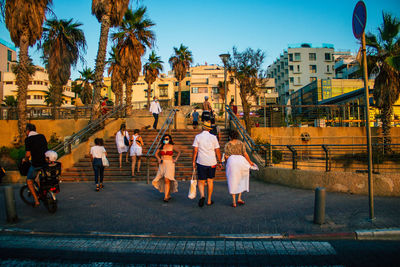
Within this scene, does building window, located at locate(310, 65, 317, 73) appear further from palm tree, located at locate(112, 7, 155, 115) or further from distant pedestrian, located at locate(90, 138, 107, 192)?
distant pedestrian, located at locate(90, 138, 107, 192)

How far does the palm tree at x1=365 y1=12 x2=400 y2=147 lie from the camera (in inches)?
582

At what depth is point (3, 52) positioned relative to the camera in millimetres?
55312

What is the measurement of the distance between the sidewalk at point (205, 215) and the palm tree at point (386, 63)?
11062 mm

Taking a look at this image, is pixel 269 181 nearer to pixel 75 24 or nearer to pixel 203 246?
pixel 203 246

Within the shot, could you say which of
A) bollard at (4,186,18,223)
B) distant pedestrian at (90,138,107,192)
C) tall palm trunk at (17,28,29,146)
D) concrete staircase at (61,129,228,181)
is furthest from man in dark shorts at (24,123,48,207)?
tall palm trunk at (17,28,29,146)

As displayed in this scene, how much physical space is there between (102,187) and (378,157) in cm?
872

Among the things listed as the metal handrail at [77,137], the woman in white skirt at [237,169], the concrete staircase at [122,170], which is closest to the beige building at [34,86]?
the metal handrail at [77,137]

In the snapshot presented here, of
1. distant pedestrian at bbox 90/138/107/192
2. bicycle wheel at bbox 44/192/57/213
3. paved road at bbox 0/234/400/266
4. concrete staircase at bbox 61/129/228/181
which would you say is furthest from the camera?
concrete staircase at bbox 61/129/228/181

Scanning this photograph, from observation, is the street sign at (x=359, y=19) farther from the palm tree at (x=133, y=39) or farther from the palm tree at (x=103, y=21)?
the palm tree at (x=133, y=39)

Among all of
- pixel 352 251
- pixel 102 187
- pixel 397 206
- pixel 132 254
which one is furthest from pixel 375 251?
pixel 102 187

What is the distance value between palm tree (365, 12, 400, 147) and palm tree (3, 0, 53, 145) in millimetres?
18936

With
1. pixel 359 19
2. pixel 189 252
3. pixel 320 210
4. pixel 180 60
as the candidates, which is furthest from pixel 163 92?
pixel 189 252

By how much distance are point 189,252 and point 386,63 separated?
16362mm

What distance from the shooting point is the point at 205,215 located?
5.87 meters
